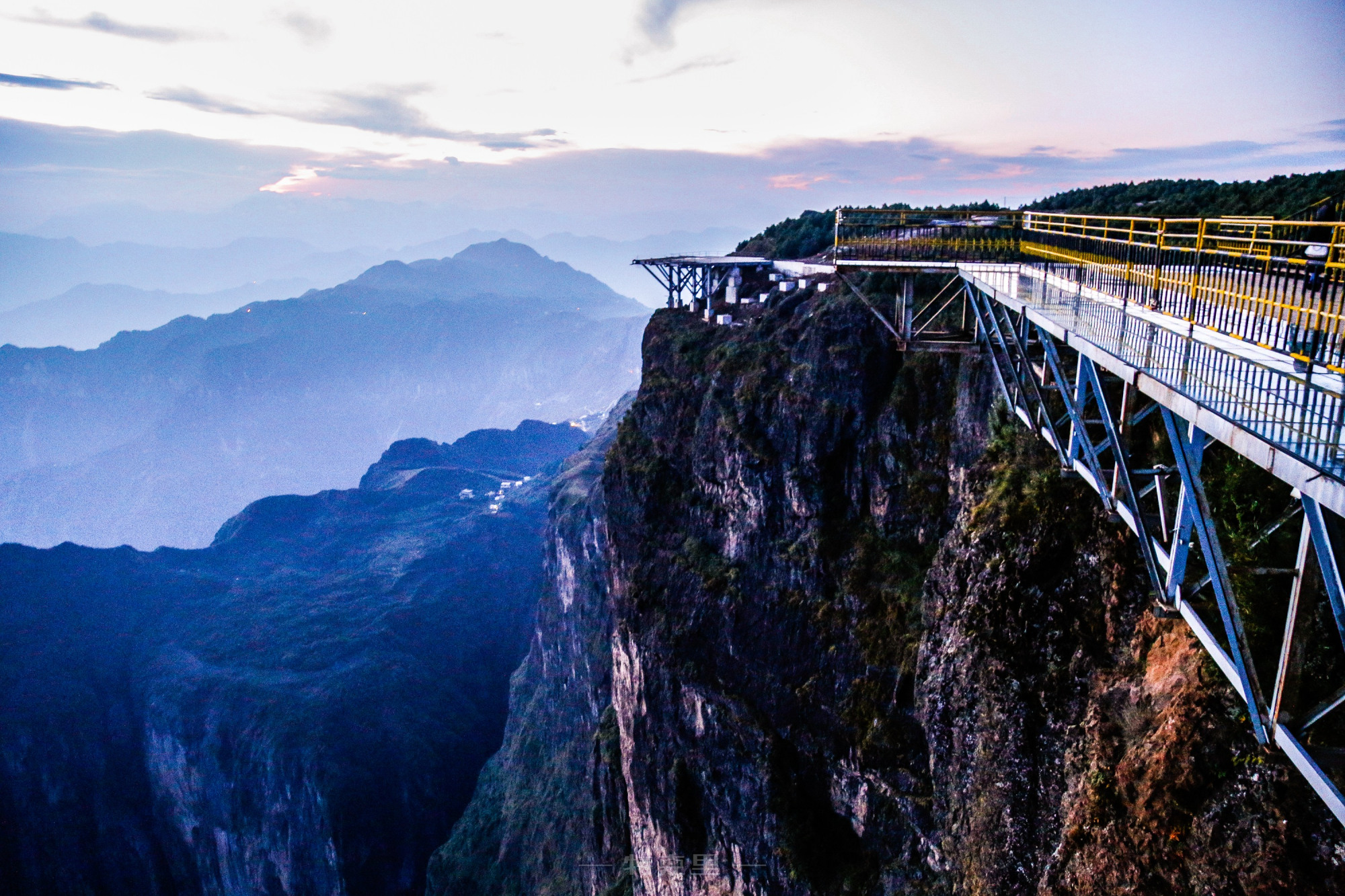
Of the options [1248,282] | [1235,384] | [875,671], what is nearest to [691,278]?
[875,671]

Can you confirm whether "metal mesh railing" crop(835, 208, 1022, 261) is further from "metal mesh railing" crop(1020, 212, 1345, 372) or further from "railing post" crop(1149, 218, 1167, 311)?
"railing post" crop(1149, 218, 1167, 311)

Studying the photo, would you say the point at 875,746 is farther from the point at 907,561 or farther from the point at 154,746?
the point at 154,746

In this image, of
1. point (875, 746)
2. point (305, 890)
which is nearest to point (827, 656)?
point (875, 746)

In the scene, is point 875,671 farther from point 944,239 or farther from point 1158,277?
point 944,239

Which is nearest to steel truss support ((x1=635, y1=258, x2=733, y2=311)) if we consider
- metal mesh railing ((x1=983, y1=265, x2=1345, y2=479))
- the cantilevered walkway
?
the cantilevered walkway

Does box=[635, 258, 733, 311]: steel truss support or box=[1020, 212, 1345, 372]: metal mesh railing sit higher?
box=[1020, 212, 1345, 372]: metal mesh railing
